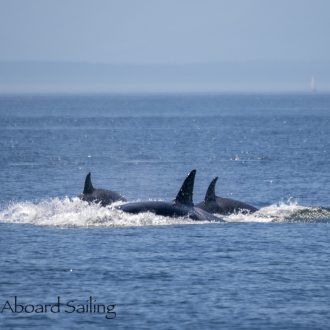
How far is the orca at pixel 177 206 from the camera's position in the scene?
34.9 meters

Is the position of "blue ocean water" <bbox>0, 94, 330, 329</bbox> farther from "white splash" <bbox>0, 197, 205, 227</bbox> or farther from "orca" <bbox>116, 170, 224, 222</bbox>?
"orca" <bbox>116, 170, 224, 222</bbox>

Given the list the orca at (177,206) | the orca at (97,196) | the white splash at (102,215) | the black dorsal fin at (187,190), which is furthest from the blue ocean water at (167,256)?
the black dorsal fin at (187,190)

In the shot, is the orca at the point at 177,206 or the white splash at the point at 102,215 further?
the orca at the point at 177,206

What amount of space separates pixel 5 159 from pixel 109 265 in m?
42.6

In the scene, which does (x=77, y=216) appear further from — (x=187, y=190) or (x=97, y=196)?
(x=187, y=190)

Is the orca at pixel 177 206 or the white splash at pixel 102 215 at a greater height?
the orca at pixel 177 206

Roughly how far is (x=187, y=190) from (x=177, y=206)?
2.22 feet

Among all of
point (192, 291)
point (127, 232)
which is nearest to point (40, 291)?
point (192, 291)

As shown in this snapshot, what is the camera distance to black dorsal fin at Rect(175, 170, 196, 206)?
34812 mm

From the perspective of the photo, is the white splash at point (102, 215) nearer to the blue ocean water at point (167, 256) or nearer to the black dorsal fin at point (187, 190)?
the blue ocean water at point (167, 256)

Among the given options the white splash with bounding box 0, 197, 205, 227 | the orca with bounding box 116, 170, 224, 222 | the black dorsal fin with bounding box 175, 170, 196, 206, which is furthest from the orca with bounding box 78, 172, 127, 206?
the black dorsal fin with bounding box 175, 170, 196, 206

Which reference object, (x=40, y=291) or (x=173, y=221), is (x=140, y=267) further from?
(x=173, y=221)

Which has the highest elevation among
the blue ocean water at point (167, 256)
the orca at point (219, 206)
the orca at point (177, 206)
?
the orca at point (177, 206)

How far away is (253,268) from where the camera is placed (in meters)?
28.2
